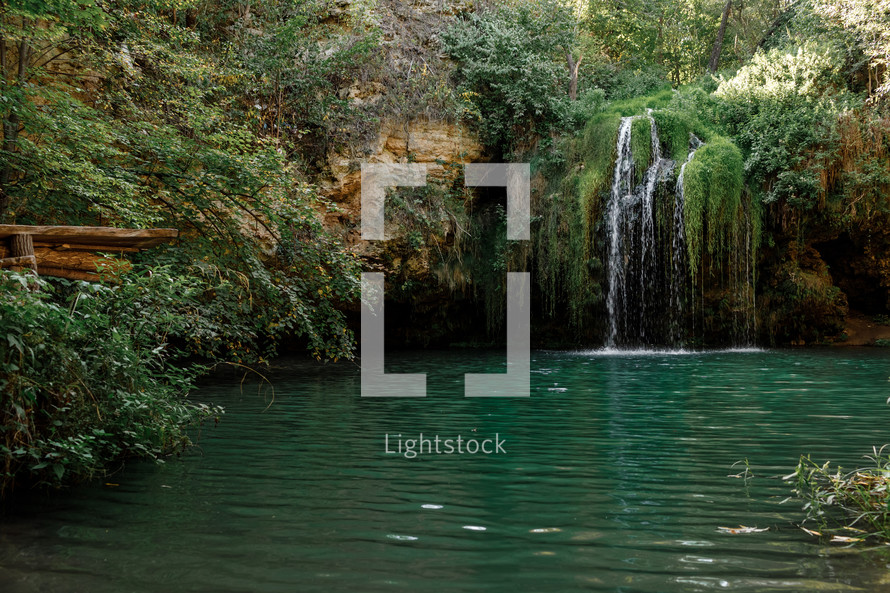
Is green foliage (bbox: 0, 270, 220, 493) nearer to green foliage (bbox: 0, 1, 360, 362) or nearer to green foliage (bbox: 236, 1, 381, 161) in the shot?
green foliage (bbox: 0, 1, 360, 362)

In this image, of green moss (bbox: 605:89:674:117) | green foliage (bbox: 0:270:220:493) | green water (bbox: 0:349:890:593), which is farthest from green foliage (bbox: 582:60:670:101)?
green foliage (bbox: 0:270:220:493)

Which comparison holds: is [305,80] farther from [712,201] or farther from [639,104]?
[712,201]

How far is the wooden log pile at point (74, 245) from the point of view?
5031 mm

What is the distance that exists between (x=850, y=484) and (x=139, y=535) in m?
4.10

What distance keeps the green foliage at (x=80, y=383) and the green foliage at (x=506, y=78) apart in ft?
49.0

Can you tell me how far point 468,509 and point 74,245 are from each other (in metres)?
4.06

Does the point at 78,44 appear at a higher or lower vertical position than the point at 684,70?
lower

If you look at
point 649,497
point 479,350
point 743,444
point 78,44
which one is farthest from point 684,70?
point 649,497

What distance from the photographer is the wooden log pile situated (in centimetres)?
503

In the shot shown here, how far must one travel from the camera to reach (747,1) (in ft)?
93.6

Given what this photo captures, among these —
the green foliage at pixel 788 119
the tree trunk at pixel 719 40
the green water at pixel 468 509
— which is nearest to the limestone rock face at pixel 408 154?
the green foliage at pixel 788 119

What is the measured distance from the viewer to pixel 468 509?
164 inches

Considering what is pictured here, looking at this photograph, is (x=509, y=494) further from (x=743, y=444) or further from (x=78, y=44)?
(x=78, y=44)

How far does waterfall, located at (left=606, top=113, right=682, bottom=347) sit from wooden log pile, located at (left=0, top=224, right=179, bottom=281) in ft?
46.5
